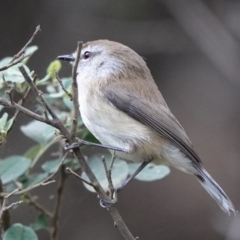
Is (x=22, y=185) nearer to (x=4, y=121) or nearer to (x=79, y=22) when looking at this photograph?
(x=4, y=121)

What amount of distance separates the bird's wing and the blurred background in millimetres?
2237

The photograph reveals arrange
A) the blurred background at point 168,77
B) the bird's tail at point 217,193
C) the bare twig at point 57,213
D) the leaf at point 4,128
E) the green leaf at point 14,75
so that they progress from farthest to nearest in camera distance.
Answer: the blurred background at point 168,77
the bird's tail at point 217,193
the bare twig at point 57,213
the green leaf at point 14,75
the leaf at point 4,128

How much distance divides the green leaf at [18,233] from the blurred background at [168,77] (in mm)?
2518

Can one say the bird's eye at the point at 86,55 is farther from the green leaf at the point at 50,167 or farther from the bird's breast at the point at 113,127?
the green leaf at the point at 50,167

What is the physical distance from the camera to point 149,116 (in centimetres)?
203

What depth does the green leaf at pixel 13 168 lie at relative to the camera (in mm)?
1832

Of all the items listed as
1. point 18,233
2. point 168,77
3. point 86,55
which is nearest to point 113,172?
point 18,233

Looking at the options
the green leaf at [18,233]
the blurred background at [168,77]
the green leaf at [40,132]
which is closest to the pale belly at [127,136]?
the green leaf at [40,132]

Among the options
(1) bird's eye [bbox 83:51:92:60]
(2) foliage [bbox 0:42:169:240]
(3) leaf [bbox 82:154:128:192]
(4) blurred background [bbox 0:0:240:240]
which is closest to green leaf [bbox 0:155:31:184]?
(2) foliage [bbox 0:42:169:240]

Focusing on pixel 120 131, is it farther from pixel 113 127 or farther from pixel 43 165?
pixel 43 165

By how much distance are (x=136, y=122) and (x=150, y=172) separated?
0.20 m

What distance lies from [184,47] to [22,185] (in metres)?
3.68

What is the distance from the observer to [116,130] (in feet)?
6.41

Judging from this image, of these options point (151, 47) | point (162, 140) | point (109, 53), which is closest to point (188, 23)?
point (151, 47)
